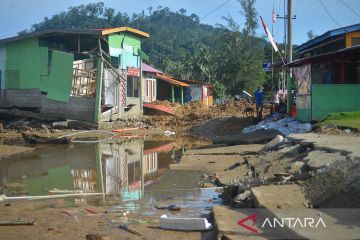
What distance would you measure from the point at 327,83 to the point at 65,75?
13314mm

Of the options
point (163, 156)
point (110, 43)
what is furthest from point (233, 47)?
point (163, 156)

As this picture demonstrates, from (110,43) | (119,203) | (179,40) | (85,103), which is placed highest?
(179,40)

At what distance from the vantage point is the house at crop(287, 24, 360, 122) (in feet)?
56.4

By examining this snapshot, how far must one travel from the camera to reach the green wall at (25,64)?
25719 millimetres

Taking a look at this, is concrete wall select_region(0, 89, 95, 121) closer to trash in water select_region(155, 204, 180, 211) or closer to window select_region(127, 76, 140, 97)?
window select_region(127, 76, 140, 97)

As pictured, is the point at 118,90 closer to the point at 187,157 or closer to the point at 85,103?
the point at 85,103

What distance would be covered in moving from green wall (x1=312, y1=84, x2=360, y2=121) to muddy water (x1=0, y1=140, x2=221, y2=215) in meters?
5.44

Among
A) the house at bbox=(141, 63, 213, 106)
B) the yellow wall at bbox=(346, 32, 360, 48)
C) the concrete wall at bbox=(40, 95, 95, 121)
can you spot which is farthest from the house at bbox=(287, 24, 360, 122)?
the house at bbox=(141, 63, 213, 106)

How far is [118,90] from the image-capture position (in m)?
27.4

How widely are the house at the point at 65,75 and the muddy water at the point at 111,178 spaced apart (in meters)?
6.94

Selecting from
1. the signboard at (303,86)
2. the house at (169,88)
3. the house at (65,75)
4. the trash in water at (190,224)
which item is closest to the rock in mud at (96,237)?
the trash in water at (190,224)

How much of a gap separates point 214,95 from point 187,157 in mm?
45289

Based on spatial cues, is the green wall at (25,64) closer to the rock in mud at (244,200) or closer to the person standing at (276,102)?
the person standing at (276,102)

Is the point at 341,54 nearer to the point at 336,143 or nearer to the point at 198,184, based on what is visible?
the point at 336,143
